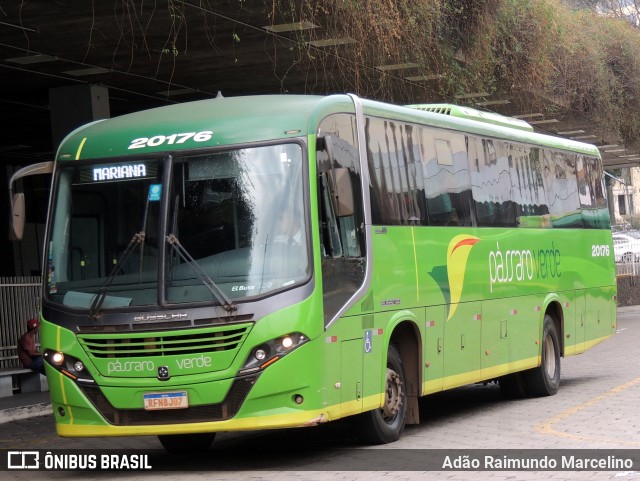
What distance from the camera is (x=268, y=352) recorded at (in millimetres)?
10203

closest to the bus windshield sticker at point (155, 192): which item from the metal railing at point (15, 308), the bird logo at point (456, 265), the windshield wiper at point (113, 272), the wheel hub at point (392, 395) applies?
the windshield wiper at point (113, 272)

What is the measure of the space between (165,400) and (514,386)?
7.20m

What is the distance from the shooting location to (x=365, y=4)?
17.0m

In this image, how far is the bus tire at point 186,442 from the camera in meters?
12.3

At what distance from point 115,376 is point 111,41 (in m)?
8.37

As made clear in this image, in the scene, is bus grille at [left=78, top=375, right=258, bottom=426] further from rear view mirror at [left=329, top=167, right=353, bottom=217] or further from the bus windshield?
rear view mirror at [left=329, top=167, right=353, bottom=217]

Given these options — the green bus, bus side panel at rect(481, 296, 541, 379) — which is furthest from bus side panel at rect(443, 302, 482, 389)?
the green bus

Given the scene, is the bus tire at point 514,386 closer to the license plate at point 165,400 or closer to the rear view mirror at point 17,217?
the license plate at point 165,400

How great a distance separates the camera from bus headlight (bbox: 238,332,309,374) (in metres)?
10.2

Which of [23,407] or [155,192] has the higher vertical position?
[155,192]

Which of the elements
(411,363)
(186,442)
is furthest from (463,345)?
(186,442)

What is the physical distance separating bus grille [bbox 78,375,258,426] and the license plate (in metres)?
0.07

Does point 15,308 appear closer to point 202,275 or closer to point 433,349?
point 433,349

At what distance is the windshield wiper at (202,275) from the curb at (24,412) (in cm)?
700
